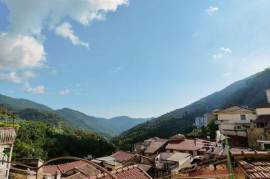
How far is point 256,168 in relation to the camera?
6680mm

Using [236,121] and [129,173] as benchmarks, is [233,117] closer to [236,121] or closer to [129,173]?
[236,121]

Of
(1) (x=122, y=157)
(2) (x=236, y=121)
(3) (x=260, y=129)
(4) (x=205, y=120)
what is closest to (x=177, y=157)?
(1) (x=122, y=157)

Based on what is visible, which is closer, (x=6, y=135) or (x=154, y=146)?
(x=6, y=135)

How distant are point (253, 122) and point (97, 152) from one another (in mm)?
41126

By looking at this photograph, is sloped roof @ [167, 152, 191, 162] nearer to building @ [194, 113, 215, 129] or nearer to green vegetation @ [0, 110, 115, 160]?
building @ [194, 113, 215, 129]

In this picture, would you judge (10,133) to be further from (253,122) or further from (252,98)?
(252,98)

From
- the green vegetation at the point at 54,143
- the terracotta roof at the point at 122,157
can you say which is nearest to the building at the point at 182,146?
the terracotta roof at the point at 122,157

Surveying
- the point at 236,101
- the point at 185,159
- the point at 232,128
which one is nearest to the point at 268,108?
the point at 232,128

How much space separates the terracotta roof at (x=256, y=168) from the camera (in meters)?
6.14

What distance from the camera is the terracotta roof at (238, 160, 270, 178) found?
6139mm

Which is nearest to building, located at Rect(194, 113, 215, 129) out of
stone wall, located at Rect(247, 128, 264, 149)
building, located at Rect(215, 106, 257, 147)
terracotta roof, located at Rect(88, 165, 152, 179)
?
building, located at Rect(215, 106, 257, 147)

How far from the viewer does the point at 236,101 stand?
3615 inches

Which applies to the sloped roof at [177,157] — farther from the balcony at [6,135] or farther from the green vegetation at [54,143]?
the green vegetation at [54,143]

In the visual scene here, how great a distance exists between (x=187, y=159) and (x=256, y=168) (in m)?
30.9
